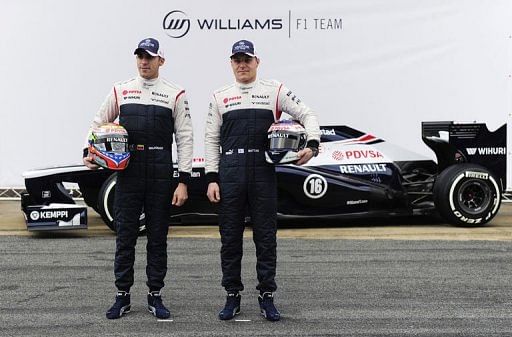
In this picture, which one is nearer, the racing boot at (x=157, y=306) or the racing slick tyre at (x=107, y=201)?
the racing boot at (x=157, y=306)

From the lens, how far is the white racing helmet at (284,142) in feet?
16.2

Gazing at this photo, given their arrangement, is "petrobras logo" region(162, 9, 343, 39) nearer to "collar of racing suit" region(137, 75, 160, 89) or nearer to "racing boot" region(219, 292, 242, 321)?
"collar of racing suit" region(137, 75, 160, 89)

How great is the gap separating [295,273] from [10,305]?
2.25 m

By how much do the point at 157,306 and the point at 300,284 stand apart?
137cm

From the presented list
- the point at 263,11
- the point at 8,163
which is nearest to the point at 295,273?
the point at 263,11

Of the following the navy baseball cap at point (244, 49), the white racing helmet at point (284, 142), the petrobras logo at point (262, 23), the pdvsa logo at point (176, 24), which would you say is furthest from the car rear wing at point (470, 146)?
the navy baseball cap at point (244, 49)

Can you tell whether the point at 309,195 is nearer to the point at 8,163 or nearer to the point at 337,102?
the point at 337,102

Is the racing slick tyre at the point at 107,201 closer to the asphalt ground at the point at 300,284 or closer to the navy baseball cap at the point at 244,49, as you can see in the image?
the asphalt ground at the point at 300,284

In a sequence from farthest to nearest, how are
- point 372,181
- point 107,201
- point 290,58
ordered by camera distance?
point 290,58
point 372,181
point 107,201

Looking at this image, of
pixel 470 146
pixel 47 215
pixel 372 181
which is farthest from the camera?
pixel 470 146

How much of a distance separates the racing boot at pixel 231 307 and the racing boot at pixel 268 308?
0.15 meters

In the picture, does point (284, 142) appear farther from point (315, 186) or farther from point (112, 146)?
point (315, 186)

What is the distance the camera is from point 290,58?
9.91 meters

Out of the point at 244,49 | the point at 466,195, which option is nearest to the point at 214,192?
the point at 244,49
